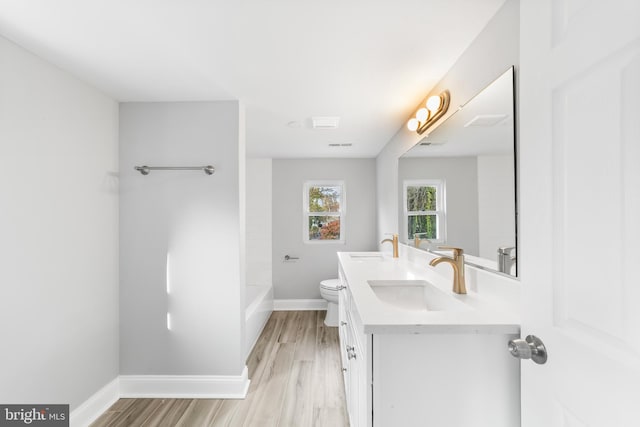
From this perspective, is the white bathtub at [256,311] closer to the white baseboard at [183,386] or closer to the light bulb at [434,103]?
the white baseboard at [183,386]

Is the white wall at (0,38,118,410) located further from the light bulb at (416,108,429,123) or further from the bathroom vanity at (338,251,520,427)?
the light bulb at (416,108,429,123)

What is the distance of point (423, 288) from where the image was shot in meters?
1.79

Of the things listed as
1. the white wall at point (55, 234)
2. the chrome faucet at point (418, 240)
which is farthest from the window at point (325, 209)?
the white wall at point (55, 234)

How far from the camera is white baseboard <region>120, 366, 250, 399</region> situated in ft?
7.41

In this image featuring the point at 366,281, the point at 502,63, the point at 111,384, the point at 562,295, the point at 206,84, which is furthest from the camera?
the point at 111,384

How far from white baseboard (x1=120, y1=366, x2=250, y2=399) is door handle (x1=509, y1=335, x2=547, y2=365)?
2.00 metres

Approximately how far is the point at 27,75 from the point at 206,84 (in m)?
0.89

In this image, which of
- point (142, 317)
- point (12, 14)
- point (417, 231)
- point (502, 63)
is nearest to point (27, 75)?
point (12, 14)

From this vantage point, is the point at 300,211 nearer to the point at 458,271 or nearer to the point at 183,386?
the point at 183,386

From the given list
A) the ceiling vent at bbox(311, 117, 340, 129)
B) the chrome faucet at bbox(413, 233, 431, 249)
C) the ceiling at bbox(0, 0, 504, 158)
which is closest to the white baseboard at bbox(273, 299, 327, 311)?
the chrome faucet at bbox(413, 233, 431, 249)

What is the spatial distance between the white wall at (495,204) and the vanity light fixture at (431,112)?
49 centimetres

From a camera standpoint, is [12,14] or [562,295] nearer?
[562,295]

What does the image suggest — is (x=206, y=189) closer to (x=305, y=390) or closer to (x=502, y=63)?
(x=305, y=390)

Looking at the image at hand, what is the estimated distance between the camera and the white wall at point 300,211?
4402mm
